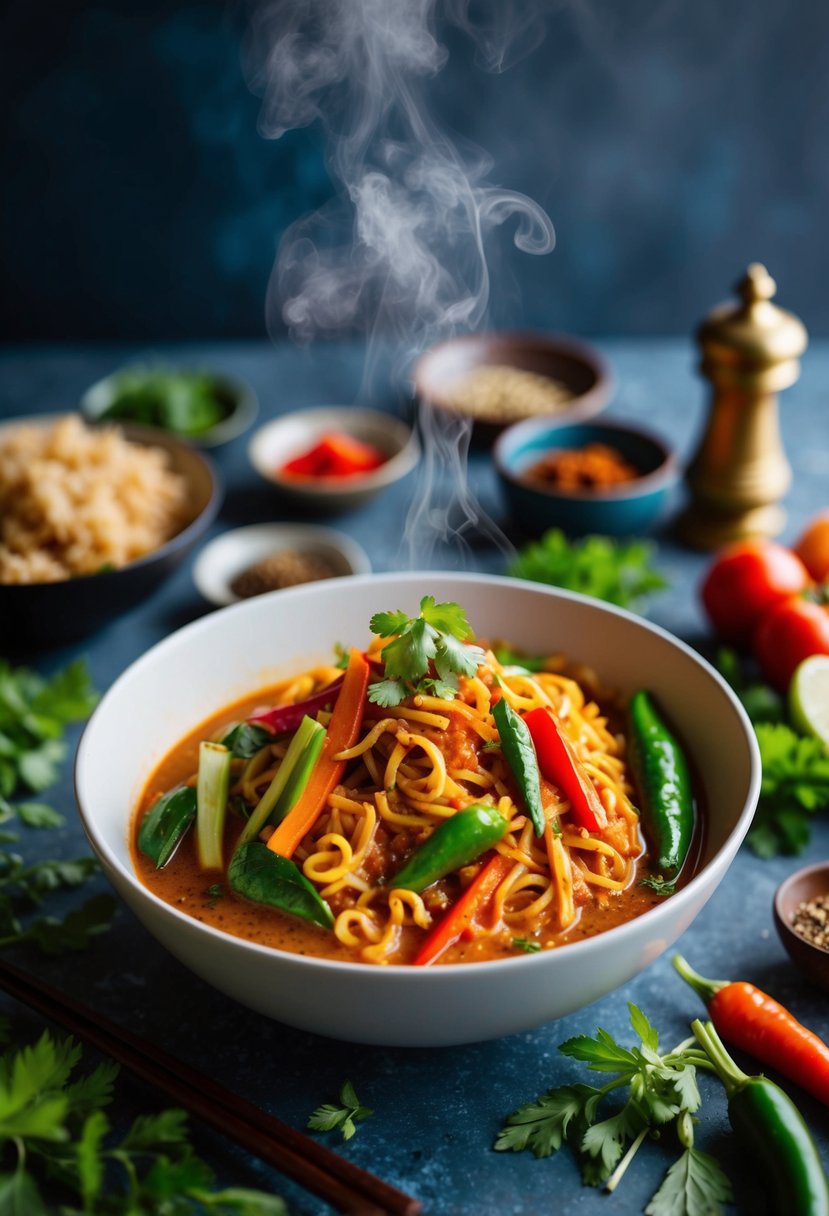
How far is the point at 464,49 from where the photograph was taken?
18.9 feet

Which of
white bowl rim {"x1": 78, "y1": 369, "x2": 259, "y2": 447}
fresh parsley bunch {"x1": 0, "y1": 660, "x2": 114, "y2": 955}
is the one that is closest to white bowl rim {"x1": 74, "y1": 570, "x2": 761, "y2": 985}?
fresh parsley bunch {"x1": 0, "y1": 660, "x2": 114, "y2": 955}

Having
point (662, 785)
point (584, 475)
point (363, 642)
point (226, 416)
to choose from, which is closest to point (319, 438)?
point (226, 416)

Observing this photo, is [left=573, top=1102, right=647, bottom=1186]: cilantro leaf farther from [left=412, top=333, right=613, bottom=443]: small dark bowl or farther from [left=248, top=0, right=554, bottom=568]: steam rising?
[left=412, top=333, right=613, bottom=443]: small dark bowl

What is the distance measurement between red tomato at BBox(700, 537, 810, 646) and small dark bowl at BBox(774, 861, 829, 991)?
3.72 feet

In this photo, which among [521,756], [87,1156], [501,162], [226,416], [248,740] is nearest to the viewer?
[87,1156]

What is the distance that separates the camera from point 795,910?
2.78 m

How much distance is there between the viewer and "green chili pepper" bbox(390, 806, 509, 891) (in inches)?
95.9

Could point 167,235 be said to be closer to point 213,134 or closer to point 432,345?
point 213,134

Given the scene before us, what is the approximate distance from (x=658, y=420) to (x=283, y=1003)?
4071mm

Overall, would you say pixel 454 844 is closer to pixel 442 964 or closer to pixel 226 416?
pixel 442 964

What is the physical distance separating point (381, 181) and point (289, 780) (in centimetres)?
415

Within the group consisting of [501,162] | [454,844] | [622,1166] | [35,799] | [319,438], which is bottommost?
[35,799]

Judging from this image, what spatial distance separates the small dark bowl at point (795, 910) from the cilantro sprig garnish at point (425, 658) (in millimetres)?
936

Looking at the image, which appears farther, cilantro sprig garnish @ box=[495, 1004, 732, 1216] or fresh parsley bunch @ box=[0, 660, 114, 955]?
fresh parsley bunch @ box=[0, 660, 114, 955]
